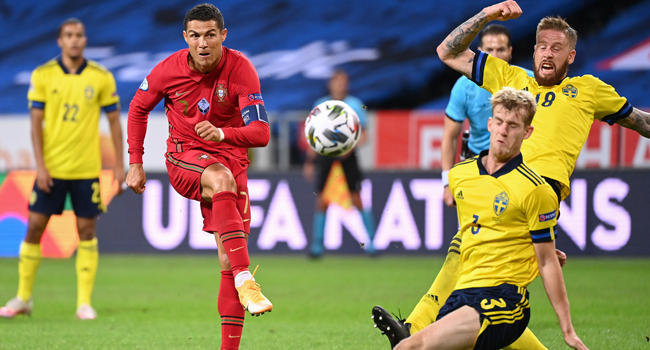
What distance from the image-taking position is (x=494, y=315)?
3709 millimetres

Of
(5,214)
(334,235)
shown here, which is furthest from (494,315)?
(5,214)

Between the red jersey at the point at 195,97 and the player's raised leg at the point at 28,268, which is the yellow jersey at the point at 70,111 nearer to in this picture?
the player's raised leg at the point at 28,268

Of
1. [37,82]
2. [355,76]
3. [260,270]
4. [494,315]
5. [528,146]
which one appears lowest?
[260,270]

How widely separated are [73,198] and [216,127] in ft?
9.03

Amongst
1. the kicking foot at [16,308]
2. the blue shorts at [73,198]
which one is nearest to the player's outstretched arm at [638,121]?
the blue shorts at [73,198]

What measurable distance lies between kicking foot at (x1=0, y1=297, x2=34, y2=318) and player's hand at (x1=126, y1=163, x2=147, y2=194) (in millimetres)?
2551

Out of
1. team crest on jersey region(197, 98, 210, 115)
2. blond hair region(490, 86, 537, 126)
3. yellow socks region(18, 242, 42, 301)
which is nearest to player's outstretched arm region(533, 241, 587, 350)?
blond hair region(490, 86, 537, 126)

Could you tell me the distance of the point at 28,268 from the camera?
258 inches

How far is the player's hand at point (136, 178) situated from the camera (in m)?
4.59

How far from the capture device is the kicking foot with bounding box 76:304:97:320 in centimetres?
638

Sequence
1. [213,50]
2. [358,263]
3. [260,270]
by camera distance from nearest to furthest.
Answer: [213,50], [260,270], [358,263]

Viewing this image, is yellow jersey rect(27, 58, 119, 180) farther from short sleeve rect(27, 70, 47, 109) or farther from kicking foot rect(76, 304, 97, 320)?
kicking foot rect(76, 304, 97, 320)

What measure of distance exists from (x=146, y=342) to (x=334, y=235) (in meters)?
5.56

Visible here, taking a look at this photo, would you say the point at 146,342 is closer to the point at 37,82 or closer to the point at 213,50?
the point at 213,50
